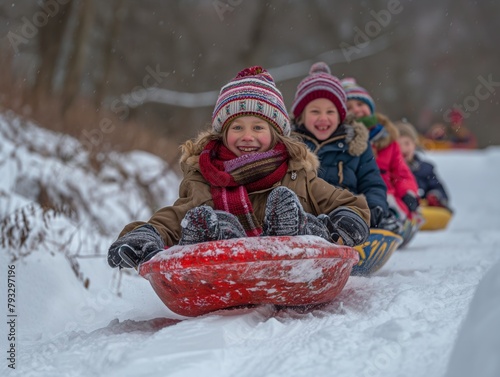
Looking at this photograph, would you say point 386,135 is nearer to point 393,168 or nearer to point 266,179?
point 393,168

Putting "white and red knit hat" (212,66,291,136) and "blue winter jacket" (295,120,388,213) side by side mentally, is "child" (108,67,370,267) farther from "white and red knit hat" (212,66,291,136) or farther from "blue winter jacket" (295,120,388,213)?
"blue winter jacket" (295,120,388,213)

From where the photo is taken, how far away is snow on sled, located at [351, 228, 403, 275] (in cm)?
353

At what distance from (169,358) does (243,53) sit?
19.1 meters

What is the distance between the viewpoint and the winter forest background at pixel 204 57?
8785mm

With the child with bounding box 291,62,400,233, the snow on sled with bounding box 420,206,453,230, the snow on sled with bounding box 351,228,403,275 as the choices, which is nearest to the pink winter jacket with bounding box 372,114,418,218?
the child with bounding box 291,62,400,233

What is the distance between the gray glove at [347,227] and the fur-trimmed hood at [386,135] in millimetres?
2226

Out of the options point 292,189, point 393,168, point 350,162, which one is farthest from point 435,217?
point 292,189

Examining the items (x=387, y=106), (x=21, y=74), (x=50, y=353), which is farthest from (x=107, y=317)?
(x=387, y=106)

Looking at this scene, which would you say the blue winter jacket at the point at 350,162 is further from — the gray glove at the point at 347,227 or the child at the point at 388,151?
the gray glove at the point at 347,227

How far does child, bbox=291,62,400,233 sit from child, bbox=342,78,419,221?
0.74 m

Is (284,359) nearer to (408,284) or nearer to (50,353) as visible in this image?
(50,353)

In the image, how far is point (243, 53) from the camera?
67.3 ft

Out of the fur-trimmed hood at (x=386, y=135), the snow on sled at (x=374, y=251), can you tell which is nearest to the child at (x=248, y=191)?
the snow on sled at (x=374, y=251)

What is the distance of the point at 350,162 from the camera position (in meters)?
4.00
